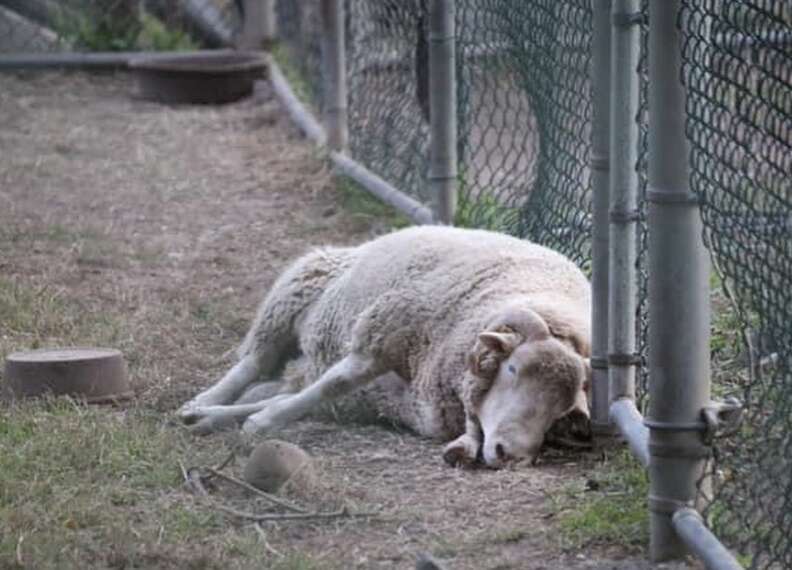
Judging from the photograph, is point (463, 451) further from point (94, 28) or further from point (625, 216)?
point (94, 28)

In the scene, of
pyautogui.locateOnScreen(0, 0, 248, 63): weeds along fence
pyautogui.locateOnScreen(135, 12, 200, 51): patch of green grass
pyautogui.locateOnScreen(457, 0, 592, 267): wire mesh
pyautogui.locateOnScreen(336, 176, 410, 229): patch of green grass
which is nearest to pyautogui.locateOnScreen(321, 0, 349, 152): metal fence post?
pyautogui.locateOnScreen(336, 176, 410, 229): patch of green grass

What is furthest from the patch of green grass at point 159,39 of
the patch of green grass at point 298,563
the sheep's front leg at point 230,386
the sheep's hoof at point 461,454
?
the patch of green grass at point 298,563

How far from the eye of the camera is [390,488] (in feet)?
15.3

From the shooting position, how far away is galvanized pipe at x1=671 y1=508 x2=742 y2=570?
11.6 ft

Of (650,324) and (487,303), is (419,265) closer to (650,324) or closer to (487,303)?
(487,303)

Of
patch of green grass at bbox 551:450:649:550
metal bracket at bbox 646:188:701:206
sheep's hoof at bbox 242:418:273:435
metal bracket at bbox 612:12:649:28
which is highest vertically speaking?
metal bracket at bbox 612:12:649:28

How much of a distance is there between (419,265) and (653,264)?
1.69 metres

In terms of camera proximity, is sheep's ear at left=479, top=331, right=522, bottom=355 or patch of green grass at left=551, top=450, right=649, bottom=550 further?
sheep's ear at left=479, top=331, right=522, bottom=355

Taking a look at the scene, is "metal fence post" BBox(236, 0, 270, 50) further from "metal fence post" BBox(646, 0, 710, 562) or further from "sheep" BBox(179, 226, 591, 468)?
"metal fence post" BBox(646, 0, 710, 562)

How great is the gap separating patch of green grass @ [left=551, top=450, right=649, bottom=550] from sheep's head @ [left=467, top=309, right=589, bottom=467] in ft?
0.65

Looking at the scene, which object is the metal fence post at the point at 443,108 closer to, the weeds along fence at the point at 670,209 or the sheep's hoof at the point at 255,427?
the weeds along fence at the point at 670,209

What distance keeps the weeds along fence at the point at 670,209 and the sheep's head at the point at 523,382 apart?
87 millimetres

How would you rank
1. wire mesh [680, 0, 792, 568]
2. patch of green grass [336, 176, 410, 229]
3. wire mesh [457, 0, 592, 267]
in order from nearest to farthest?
wire mesh [680, 0, 792, 568], wire mesh [457, 0, 592, 267], patch of green grass [336, 176, 410, 229]

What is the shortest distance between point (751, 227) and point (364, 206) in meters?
4.87
